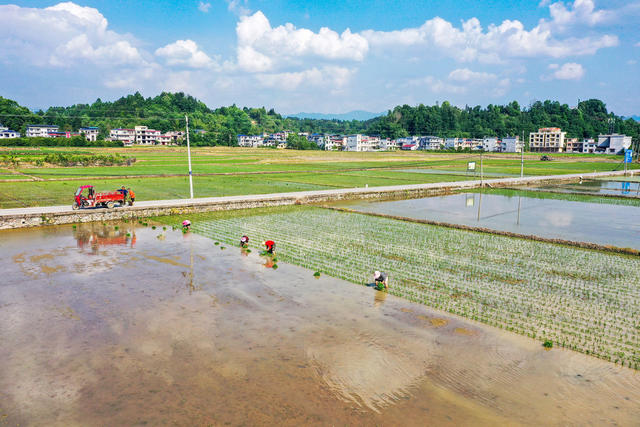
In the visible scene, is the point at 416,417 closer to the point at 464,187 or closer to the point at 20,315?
the point at 20,315

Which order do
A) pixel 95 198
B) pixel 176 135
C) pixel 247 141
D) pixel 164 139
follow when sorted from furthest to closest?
pixel 247 141 → pixel 176 135 → pixel 164 139 → pixel 95 198

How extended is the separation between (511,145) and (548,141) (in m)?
18.5

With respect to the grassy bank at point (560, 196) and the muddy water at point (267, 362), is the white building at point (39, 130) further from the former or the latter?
the muddy water at point (267, 362)

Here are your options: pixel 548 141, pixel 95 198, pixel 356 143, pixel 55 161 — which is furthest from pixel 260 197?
pixel 548 141

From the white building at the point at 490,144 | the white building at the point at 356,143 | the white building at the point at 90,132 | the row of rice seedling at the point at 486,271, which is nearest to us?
the row of rice seedling at the point at 486,271

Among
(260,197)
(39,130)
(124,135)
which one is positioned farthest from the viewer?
(124,135)

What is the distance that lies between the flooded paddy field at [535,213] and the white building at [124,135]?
142 m

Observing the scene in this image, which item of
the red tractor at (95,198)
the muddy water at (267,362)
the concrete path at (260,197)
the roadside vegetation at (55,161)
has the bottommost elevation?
A: the muddy water at (267,362)

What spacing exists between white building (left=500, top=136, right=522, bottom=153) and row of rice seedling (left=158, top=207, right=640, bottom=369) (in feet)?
565

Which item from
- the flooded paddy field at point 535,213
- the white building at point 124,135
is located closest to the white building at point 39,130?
the white building at point 124,135

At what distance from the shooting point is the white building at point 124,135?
517 ft

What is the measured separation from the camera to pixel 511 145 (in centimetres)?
18600

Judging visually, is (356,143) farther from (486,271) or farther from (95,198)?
(486,271)

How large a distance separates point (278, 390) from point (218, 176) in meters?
54.0
